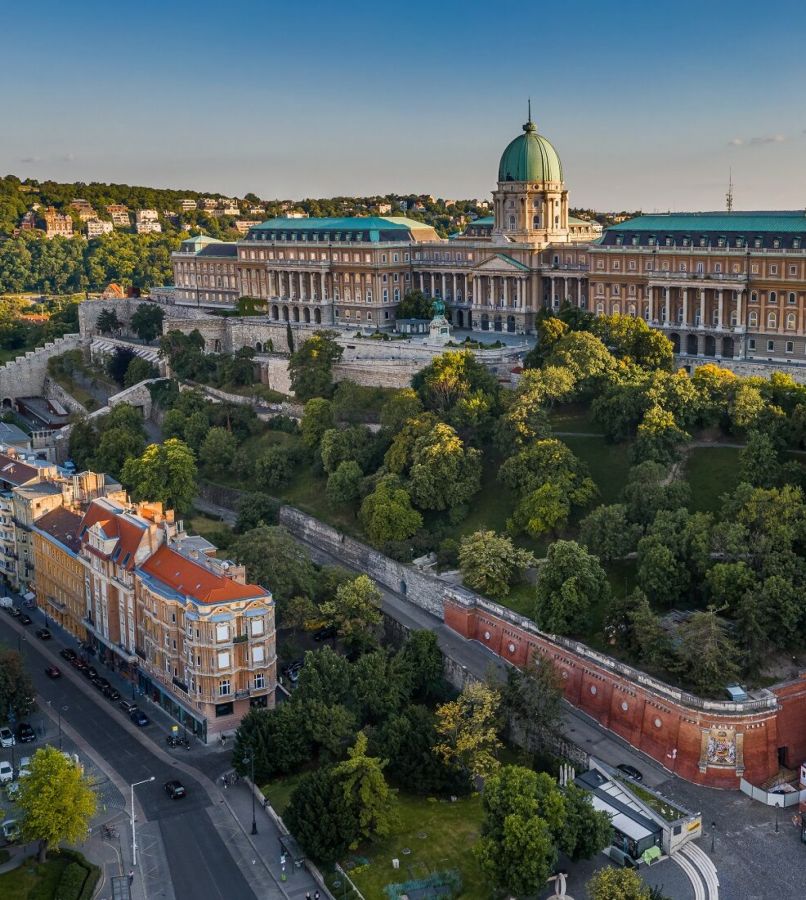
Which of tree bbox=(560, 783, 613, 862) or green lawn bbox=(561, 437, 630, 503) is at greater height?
green lawn bbox=(561, 437, 630, 503)

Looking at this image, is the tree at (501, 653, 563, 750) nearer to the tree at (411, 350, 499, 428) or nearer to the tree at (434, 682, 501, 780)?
the tree at (434, 682, 501, 780)

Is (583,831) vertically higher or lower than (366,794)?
lower

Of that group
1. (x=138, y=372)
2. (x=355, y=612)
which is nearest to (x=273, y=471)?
(x=355, y=612)

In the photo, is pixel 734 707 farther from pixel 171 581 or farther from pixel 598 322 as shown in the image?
pixel 598 322

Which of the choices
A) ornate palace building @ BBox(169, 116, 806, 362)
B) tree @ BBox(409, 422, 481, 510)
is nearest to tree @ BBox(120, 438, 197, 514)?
tree @ BBox(409, 422, 481, 510)

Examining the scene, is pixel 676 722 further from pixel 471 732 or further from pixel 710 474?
pixel 710 474

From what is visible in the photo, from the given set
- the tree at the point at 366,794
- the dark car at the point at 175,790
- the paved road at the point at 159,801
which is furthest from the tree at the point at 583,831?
the dark car at the point at 175,790

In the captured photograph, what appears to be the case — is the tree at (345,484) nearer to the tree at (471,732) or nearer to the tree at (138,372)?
the tree at (471,732)
